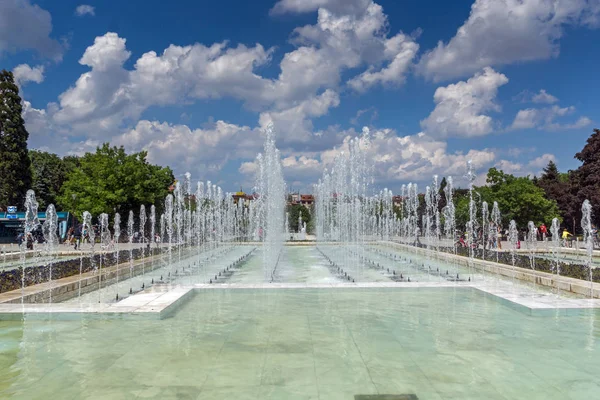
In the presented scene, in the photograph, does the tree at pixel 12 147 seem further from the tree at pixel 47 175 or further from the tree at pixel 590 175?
the tree at pixel 590 175

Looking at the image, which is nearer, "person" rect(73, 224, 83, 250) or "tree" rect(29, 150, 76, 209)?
"person" rect(73, 224, 83, 250)

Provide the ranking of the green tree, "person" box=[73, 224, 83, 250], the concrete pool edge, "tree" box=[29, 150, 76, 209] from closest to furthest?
1. the concrete pool edge
2. "person" box=[73, 224, 83, 250]
3. the green tree
4. "tree" box=[29, 150, 76, 209]

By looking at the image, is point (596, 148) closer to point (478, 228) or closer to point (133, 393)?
point (478, 228)

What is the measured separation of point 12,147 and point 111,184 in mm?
7698

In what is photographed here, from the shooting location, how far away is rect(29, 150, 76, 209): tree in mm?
45688

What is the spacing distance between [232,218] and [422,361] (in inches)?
1569

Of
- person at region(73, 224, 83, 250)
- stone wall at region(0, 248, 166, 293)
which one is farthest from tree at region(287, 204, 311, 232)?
stone wall at region(0, 248, 166, 293)

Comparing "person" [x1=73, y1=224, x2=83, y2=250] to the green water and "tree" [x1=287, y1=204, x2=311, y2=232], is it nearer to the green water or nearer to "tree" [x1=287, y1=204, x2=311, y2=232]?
the green water

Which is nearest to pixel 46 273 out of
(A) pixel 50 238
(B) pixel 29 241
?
(A) pixel 50 238

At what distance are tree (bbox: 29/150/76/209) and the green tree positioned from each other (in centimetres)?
3811

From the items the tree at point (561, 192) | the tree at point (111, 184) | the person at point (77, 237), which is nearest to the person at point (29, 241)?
the person at point (77, 237)

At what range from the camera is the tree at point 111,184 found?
108ft

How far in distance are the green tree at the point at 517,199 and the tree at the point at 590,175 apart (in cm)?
281

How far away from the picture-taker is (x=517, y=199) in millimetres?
32875
